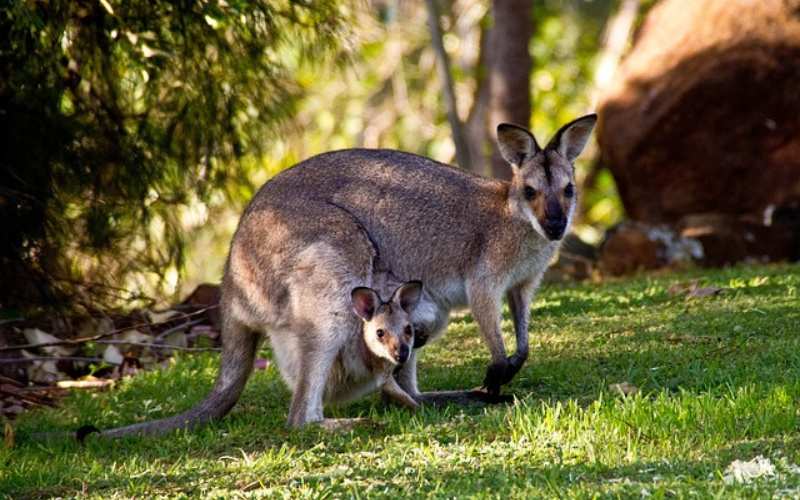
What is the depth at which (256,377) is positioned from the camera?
7.57 m

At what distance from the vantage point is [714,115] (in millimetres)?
11703

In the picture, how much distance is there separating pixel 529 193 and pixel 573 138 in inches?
17.1

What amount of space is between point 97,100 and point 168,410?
3.18m

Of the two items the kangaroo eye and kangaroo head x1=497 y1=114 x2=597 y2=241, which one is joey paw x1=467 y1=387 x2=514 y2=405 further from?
the kangaroo eye

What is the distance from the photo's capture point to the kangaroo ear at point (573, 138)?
6832 mm

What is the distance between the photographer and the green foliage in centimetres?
841

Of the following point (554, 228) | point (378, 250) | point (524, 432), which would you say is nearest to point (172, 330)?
point (378, 250)

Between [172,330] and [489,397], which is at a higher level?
[172,330]

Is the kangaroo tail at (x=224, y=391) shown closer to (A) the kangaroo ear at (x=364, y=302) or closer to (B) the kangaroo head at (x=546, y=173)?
(A) the kangaroo ear at (x=364, y=302)

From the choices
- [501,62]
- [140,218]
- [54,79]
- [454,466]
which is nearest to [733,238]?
[501,62]

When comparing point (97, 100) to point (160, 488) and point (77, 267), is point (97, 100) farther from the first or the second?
point (160, 488)

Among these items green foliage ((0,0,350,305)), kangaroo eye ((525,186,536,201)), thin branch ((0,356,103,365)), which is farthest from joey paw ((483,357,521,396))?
green foliage ((0,0,350,305))

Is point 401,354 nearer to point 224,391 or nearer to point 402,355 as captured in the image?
point 402,355

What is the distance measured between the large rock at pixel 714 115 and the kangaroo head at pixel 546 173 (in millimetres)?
5019
